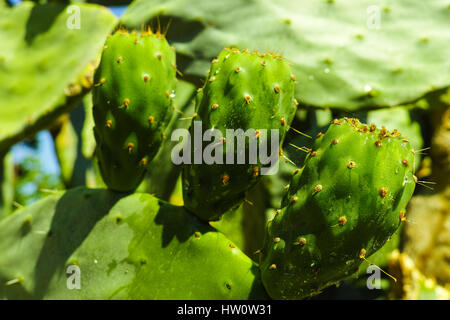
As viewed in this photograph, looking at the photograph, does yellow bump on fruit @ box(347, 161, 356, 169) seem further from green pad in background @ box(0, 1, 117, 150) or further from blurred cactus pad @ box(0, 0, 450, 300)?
green pad in background @ box(0, 1, 117, 150)

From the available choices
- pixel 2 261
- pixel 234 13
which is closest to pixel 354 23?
pixel 234 13

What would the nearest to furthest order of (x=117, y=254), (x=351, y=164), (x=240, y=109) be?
(x=351, y=164)
(x=240, y=109)
(x=117, y=254)

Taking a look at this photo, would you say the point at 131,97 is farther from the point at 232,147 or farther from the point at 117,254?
the point at 117,254

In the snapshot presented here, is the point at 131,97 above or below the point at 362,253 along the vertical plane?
above

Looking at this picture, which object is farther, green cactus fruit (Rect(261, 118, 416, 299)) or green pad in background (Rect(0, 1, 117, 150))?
green pad in background (Rect(0, 1, 117, 150))

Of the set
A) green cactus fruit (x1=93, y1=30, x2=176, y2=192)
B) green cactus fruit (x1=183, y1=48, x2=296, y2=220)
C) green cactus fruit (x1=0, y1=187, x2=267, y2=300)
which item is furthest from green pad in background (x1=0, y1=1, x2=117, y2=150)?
green cactus fruit (x1=183, y1=48, x2=296, y2=220)

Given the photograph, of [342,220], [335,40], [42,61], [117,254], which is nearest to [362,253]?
[342,220]

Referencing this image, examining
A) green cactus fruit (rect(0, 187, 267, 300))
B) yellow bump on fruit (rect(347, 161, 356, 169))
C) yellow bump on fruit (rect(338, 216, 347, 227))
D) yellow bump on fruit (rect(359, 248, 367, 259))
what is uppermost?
yellow bump on fruit (rect(347, 161, 356, 169))

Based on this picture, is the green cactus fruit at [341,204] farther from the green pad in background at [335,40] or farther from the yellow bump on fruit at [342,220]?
the green pad in background at [335,40]
